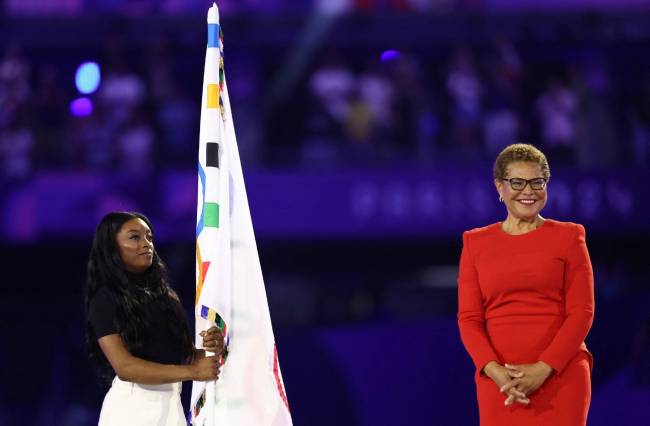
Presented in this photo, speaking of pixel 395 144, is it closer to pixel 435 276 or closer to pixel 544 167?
pixel 435 276

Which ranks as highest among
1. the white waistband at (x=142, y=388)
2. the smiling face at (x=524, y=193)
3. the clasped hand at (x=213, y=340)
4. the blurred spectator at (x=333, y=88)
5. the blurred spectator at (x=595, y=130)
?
the blurred spectator at (x=333, y=88)

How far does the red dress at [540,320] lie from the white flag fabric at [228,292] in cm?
69

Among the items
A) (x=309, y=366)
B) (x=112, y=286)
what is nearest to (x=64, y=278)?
(x=309, y=366)

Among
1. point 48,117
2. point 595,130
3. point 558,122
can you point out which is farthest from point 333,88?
point 48,117

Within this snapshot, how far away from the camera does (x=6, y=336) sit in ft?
21.2

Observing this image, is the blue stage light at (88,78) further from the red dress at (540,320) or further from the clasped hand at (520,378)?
the clasped hand at (520,378)

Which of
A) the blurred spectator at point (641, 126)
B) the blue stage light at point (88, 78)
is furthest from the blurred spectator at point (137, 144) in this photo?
the blurred spectator at point (641, 126)

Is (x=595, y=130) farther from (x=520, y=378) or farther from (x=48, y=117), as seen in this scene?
(x=520, y=378)

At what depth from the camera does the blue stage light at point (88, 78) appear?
9.61 m

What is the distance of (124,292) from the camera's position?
3297 mm

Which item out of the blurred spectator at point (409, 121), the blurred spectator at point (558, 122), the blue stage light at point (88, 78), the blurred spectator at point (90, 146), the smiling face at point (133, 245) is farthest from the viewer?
the blue stage light at point (88, 78)

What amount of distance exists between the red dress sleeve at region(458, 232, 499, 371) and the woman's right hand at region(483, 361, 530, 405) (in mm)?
32

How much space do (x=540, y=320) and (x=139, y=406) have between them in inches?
52.7

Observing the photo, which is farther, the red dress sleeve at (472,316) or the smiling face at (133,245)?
the smiling face at (133,245)
